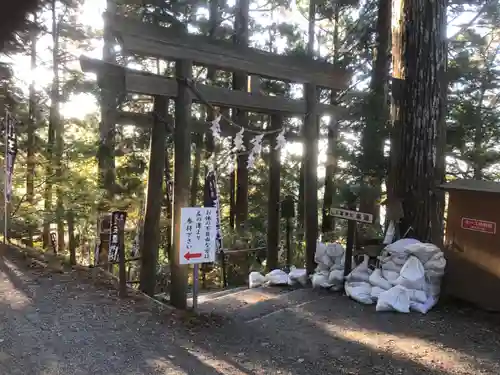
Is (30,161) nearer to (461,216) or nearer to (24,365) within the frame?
(24,365)

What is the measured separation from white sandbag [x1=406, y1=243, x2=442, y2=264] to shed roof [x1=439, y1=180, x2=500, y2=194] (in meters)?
0.85

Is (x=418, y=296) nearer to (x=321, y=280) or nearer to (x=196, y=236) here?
(x=321, y=280)

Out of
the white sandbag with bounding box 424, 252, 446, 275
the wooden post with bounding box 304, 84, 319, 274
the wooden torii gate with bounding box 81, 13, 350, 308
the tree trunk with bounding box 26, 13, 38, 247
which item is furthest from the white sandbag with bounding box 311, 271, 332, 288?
the tree trunk with bounding box 26, 13, 38, 247

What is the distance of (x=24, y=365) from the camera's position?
430 cm

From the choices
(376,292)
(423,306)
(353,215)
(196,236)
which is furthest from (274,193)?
(423,306)

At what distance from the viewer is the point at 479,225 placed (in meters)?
5.66

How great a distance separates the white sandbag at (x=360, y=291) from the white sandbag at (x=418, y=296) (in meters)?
0.58

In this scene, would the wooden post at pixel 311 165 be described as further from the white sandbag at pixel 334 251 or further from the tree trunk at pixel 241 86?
the tree trunk at pixel 241 86

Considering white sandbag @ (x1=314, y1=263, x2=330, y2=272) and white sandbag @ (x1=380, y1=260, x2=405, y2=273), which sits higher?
white sandbag @ (x1=380, y1=260, x2=405, y2=273)

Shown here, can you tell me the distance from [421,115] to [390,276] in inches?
103

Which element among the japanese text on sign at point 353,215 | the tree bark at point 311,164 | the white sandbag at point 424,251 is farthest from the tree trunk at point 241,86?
the white sandbag at point 424,251

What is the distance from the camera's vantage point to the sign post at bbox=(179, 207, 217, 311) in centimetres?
579

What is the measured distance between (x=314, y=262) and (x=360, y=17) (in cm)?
1007

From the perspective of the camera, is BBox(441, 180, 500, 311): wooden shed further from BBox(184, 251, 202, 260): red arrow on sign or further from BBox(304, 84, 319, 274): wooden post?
BBox(184, 251, 202, 260): red arrow on sign
